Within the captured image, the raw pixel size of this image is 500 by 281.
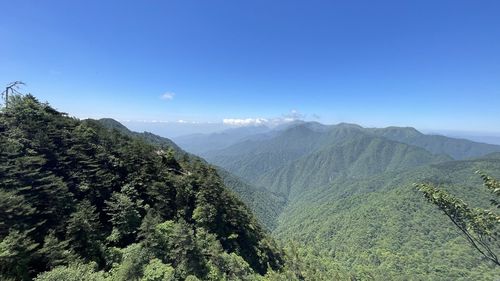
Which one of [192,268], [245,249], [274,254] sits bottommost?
[274,254]

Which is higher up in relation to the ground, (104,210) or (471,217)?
(471,217)

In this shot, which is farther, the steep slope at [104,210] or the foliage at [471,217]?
the steep slope at [104,210]

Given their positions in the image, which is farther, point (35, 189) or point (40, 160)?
point (40, 160)

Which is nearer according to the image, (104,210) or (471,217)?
(471,217)

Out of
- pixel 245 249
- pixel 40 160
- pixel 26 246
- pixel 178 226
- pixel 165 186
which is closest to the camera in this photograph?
pixel 26 246

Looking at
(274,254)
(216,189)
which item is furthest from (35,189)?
(274,254)

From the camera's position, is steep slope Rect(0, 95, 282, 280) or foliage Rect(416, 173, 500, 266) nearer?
foliage Rect(416, 173, 500, 266)

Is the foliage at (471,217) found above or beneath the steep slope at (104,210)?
above

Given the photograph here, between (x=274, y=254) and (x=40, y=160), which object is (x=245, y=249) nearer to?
(x=274, y=254)
